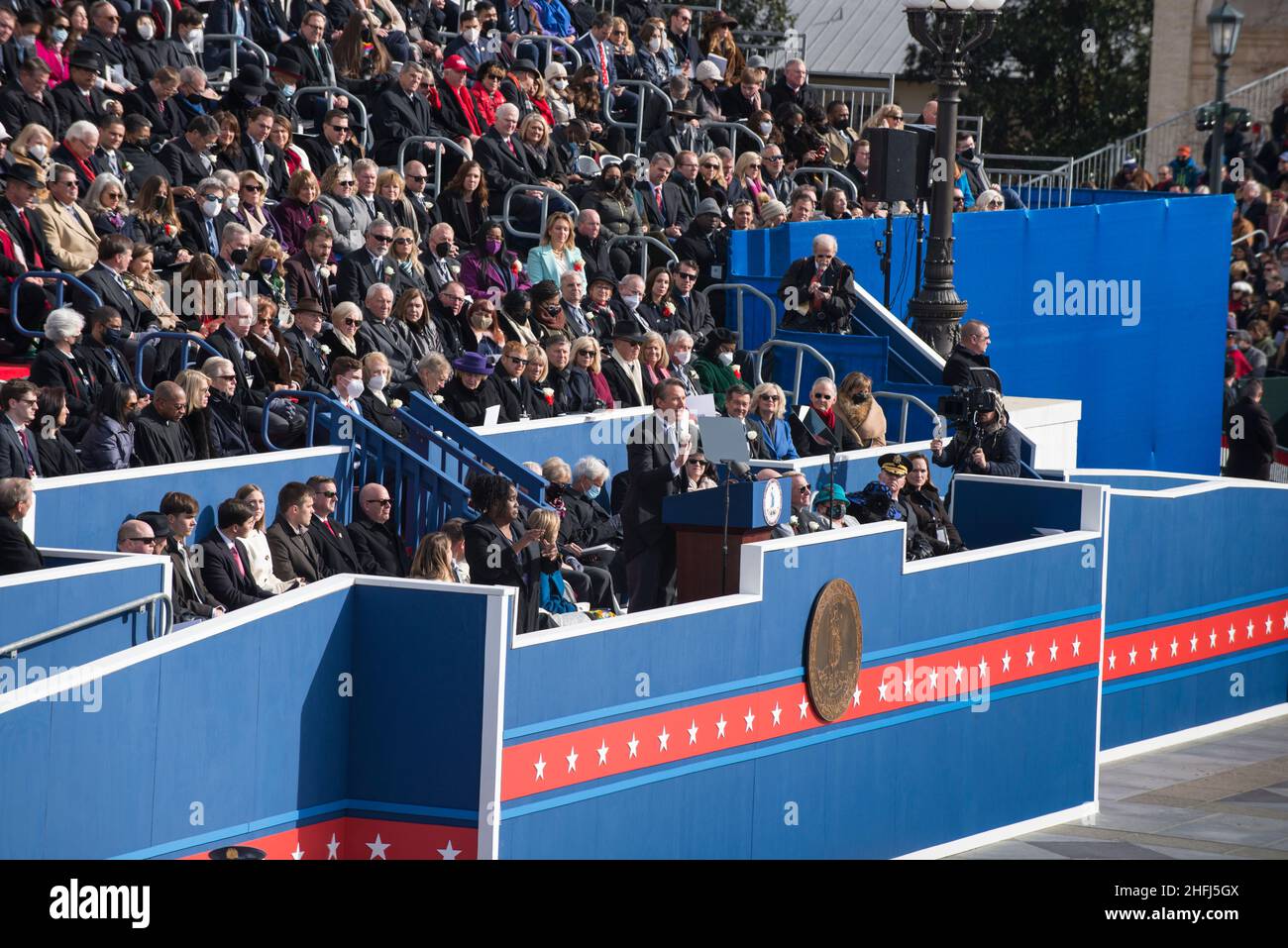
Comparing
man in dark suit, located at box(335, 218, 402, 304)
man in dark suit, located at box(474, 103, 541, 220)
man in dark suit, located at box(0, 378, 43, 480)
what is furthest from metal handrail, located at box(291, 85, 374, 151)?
man in dark suit, located at box(0, 378, 43, 480)

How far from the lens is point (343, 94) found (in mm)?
18688

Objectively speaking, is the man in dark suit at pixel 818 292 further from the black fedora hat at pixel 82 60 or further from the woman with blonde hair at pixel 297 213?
the black fedora hat at pixel 82 60

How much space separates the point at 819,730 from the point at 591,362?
4.34m

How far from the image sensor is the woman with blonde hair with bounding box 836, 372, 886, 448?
16656 millimetres

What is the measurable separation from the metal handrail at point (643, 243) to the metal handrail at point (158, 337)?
577cm

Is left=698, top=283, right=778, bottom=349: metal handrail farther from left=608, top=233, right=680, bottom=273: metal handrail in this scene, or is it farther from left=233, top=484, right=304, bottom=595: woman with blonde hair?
left=233, top=484, right=304, bottom=595: woman with blonde hair

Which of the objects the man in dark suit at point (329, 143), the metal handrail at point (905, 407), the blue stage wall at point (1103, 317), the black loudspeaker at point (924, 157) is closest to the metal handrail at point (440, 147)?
the man in dark suit at point (329, 143)

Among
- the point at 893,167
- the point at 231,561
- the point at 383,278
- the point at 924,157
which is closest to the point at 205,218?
the point at 383,278

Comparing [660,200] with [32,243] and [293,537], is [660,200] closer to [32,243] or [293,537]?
[32,243]

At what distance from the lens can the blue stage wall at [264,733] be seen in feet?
29.1

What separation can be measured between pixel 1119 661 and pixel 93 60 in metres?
9.03

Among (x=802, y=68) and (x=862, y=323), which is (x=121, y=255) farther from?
(x=802, y=68)
